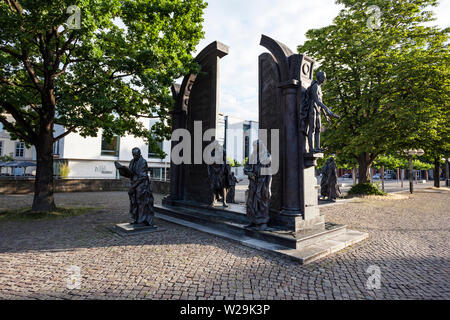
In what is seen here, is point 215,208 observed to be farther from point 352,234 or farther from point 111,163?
point 111,163

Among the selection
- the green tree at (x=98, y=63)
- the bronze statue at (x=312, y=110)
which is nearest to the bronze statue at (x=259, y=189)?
the bronze statue at (x=312, y=110)

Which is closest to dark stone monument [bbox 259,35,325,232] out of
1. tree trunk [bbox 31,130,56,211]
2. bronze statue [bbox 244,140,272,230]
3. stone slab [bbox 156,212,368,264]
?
bronze statue [bbox 244,140,272,230]

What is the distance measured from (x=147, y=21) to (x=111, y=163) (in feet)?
94.2

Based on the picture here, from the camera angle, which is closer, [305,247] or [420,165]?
[305,247]

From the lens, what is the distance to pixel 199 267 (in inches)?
180

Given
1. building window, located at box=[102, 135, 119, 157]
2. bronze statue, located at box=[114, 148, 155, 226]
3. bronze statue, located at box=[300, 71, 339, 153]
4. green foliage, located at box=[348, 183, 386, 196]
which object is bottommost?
green foliage, located at box=[348, 183, 386, 196]

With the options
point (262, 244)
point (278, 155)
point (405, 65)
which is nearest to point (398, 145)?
point (405, 65)

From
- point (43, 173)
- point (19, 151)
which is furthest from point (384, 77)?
point (19, 151)

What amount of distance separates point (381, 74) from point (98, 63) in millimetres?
16626

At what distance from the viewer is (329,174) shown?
14586 millimetres

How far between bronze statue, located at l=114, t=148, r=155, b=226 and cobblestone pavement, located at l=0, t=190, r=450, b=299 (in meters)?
0.81

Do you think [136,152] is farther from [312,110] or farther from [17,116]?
[17,116]

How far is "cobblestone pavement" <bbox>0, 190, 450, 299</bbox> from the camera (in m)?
3.64

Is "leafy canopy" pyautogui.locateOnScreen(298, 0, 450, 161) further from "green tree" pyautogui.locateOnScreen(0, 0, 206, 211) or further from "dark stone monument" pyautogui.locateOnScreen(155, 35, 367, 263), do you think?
"green tree" pyautogui.locateOnScreen(0, 0, 206, 211)
